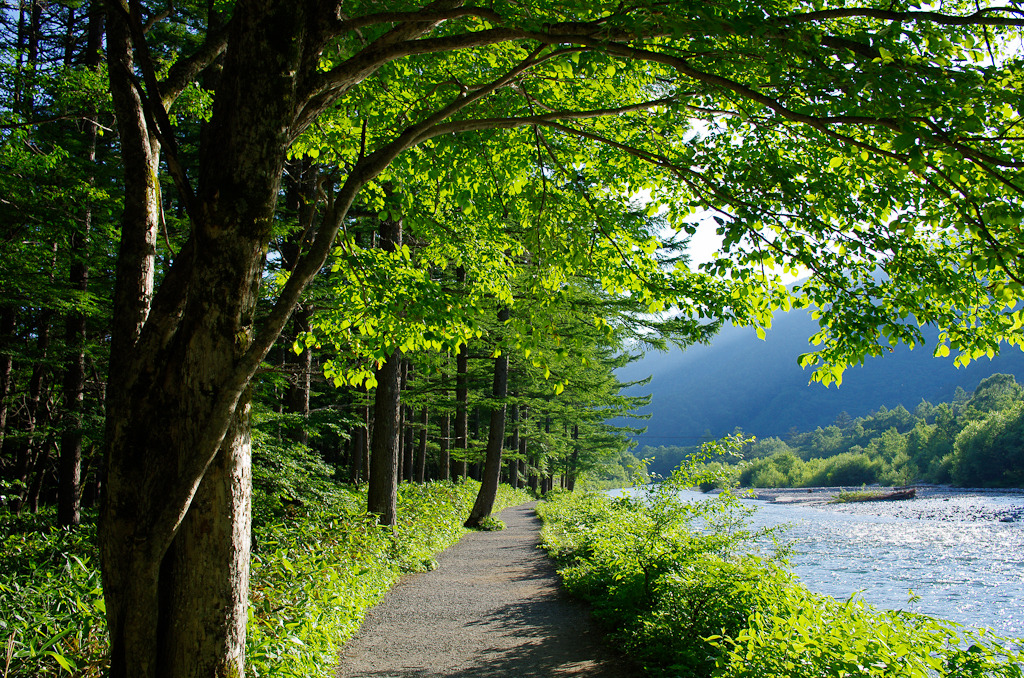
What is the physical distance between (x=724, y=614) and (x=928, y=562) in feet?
40.0

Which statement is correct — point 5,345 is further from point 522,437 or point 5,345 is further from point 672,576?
point 522,437

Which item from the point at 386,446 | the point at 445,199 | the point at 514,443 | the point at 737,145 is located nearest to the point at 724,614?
the point at 737,145

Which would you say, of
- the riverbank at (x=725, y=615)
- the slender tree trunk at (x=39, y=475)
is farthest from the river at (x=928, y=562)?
the slender tree trunk at (x=39, y=475)

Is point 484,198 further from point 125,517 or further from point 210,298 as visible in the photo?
point 125,517

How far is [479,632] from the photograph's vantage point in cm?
580

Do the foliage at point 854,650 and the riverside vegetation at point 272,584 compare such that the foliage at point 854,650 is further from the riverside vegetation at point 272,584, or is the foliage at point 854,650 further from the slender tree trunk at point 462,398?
the slender tree trunk at point 462,398

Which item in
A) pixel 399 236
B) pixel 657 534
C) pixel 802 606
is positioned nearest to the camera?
pixel 802 606

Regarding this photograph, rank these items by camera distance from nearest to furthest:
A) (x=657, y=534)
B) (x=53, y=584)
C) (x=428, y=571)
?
(x=53, y=584), (x=657, y=534), (x=428, y=571)

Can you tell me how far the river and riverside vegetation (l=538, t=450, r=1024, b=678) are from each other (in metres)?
1.35

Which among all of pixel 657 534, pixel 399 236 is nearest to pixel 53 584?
pixel 657 534

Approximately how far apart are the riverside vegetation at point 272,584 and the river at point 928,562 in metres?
4.98

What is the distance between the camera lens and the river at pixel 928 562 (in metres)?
8.74

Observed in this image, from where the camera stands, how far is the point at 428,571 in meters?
8.87

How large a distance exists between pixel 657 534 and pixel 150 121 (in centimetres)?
591
